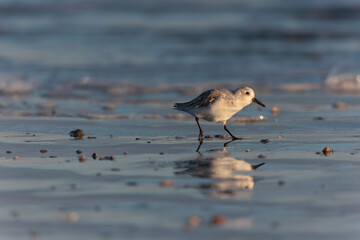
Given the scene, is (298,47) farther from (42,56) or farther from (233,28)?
(42,56)

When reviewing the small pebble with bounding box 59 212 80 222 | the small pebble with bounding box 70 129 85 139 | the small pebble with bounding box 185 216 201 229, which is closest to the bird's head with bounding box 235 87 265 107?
the small pebble with bounding box 70 129 85 139

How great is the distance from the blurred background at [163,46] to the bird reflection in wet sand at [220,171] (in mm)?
4444

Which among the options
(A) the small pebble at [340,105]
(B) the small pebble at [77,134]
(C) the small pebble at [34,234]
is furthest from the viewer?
(A) the small pebble at [340,105]

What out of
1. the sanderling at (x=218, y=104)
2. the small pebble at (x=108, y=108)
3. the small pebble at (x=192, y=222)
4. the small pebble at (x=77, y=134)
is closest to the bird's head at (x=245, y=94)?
the sanderling at (x=218, y=104)

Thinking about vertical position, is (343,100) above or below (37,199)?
above

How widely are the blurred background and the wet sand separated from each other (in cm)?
294

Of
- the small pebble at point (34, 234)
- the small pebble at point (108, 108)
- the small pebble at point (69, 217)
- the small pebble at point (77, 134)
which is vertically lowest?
the small pebble at point (34, 234)

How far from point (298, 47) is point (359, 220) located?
531 inches

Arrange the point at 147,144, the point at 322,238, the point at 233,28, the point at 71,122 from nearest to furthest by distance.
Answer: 1. the point at 322,238
2. the point at 147,144
3. the point at 71,122
4. the point at 233,28

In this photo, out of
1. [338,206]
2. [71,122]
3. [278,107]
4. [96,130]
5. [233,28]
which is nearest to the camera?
[338,206]

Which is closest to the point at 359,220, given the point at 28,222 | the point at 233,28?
the point at 28,222

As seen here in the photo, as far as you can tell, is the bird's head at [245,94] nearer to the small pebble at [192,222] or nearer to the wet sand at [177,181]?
the wet sand at [177,181]

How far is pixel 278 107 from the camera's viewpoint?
Answer: 400 inches

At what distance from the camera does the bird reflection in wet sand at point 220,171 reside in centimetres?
543
